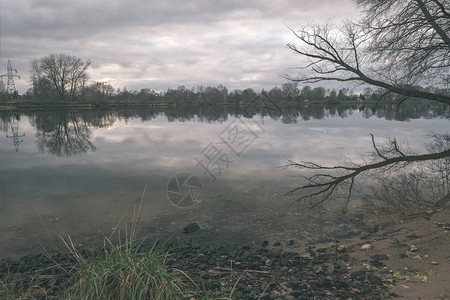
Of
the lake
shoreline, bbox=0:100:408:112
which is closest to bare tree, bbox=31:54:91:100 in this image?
shoreline, bbox=0:100:408:112

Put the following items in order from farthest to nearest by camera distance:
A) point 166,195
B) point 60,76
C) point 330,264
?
point 60,76, point 166,195, point 330,264

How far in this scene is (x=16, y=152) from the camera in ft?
63.5

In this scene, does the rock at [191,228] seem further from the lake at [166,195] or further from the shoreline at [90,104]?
the shoreline at [90,104]

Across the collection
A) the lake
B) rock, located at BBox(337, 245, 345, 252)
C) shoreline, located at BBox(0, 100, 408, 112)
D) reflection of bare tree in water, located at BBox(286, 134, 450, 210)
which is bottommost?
the lake

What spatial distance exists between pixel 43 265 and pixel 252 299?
417 cm

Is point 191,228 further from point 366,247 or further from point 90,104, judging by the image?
point 90,104

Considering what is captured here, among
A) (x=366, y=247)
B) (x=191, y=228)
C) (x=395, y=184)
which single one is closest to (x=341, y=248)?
(x=366, y=247)

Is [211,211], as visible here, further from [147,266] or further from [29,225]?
[147,266]
